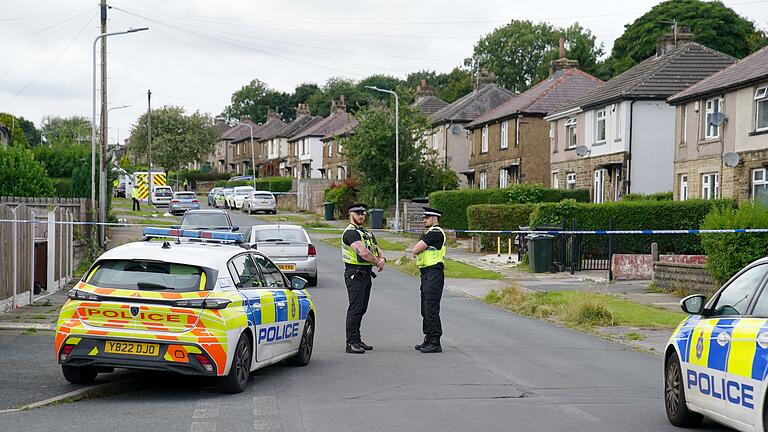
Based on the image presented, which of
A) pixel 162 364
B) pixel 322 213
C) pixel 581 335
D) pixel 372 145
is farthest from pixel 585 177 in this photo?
pixel 162 364

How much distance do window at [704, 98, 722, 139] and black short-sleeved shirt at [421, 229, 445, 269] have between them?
79.4 ft

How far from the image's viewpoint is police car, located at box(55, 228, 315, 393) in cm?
952

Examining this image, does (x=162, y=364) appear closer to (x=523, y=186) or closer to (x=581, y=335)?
(x=581, y=335)

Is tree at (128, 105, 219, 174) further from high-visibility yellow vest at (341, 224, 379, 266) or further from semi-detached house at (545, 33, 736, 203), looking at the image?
high-visibility yellow vest at (341, 224, 379, 266)

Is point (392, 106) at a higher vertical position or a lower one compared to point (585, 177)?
higher

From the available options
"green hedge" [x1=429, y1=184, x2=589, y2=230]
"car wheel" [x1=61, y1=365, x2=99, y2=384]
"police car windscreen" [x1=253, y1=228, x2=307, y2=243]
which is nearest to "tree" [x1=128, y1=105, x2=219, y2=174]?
"green hedge" [x1=429, y1=184, x2=589, y2=230]

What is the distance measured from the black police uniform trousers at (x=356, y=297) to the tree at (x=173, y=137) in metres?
91.3

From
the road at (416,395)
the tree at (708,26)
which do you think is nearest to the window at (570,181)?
the tree at (708,26)

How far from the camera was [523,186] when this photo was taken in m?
43.4

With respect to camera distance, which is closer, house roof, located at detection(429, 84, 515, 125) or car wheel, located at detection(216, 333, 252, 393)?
car wheel, located at detection(216, 333, 252, 393)

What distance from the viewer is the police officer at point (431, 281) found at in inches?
529

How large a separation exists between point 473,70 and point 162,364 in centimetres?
9251

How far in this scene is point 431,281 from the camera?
1348cm

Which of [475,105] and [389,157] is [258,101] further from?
[389,157]
